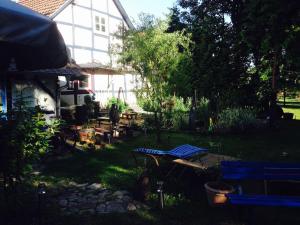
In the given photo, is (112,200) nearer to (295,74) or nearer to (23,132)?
(23,132)

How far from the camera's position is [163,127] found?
1359 centimetres

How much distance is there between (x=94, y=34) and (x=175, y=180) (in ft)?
51.4

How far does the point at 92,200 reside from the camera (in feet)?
18.5

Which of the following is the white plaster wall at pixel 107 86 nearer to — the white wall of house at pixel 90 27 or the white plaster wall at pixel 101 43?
the white wall of house at pixel 90 27

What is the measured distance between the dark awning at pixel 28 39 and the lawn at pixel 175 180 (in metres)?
2.53

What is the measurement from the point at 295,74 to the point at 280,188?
10.9 meters

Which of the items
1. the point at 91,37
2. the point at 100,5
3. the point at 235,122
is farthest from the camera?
the point at 100,5

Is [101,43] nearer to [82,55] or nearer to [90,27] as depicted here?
[90,27]

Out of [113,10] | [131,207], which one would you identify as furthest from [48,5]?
[131,207]

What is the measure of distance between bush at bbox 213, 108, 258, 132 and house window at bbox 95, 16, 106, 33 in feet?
38.1

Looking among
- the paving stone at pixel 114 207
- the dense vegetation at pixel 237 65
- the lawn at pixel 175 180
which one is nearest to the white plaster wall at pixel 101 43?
the dense vegetation at pixel 237 65

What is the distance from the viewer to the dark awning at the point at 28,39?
286cm

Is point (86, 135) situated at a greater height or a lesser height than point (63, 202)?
greater

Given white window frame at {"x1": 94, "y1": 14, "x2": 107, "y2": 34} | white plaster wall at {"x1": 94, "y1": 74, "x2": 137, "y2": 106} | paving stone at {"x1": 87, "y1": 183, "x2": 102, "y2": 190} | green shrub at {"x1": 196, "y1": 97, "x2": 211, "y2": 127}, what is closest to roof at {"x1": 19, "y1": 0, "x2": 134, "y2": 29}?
white window frame at {"x1": 94, "y1": 14, "x2": 107, "y2": 34}
